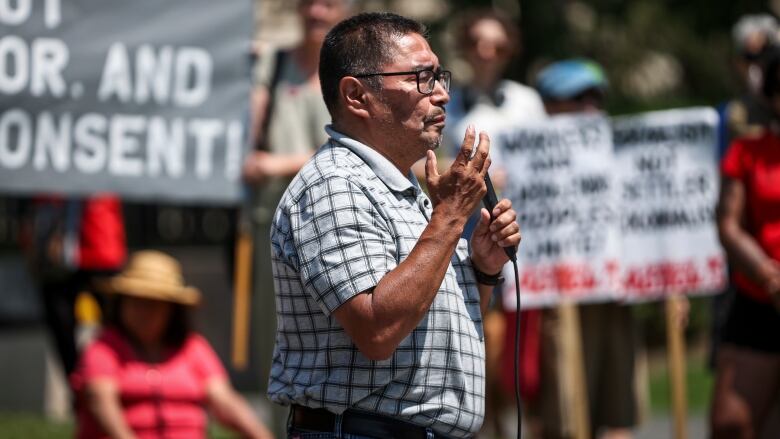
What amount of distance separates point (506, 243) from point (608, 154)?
3919 millimetres

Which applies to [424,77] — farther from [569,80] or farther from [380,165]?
[569,80]

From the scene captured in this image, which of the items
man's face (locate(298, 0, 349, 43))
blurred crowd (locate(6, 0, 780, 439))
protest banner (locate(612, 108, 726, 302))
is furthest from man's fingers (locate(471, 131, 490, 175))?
protest banner (locate(612, 108, 726, 302))

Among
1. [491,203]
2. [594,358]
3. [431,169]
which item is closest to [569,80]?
[594,358]

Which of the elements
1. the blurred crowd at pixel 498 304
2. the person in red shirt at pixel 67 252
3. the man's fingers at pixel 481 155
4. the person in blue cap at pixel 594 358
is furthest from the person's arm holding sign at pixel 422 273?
the person in red shirt at pixel 67 252

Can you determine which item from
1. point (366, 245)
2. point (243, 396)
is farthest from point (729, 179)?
point (243, 396)

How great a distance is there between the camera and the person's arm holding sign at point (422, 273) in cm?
330

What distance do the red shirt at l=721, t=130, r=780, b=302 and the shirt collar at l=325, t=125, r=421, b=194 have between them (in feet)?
8.95

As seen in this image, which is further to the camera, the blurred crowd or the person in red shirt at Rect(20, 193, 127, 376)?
the person in red shirt at Rect(20, 193, 127, 376)

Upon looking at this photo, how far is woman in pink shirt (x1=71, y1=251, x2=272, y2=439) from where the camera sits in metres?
6.15

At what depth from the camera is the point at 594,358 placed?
7219 millimetres

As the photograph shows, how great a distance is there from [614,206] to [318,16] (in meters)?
1.96

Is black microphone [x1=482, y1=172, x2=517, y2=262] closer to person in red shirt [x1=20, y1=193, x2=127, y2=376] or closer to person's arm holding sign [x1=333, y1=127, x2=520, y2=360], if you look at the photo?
person's arm holding sign [x1=333, y1=127, x2=520, y2=360]

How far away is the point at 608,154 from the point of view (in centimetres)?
747

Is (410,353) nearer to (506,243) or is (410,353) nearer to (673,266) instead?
(506,243)
